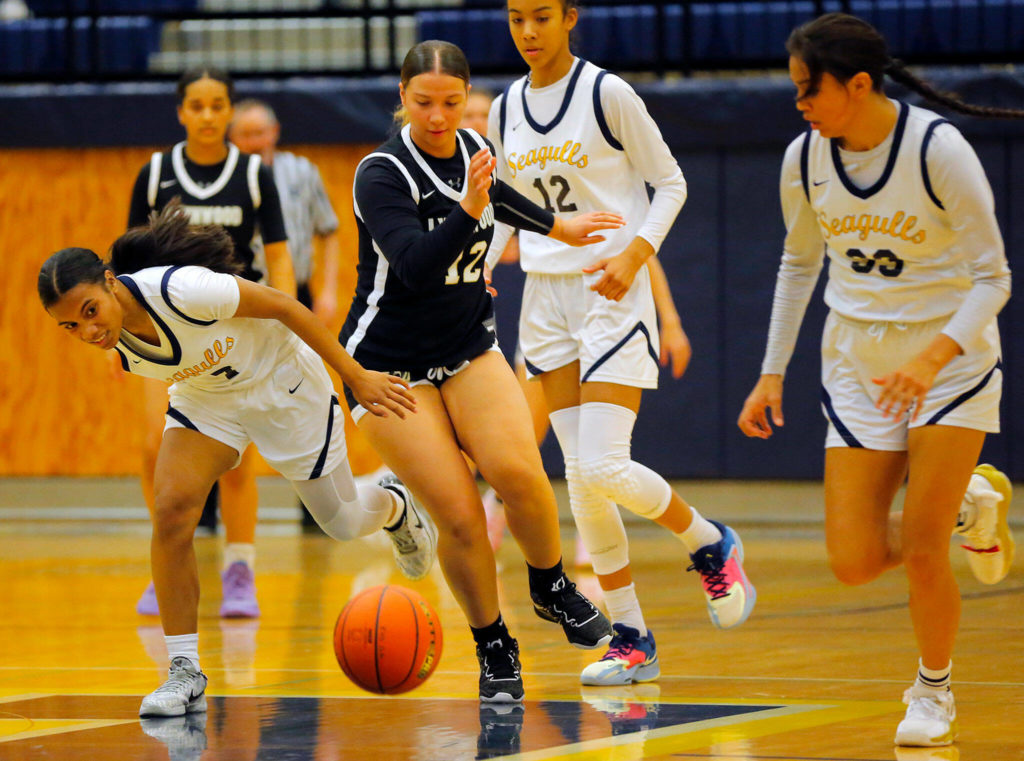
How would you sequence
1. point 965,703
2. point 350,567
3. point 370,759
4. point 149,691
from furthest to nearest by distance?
point 350,567
point 149,691
point 965,703
point 370,759

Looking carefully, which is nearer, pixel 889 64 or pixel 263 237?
pixel 889 64

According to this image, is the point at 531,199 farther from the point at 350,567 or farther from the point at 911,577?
the point at 350,567

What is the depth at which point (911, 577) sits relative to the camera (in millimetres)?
3711

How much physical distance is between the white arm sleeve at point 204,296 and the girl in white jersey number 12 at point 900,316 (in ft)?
5.03

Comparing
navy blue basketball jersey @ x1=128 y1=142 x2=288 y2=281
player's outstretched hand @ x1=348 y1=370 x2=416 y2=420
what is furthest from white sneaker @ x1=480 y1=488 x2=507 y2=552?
player's outstretched hand @ x1=348 y1=370 x2=416 y2=420

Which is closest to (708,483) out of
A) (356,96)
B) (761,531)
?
(761,531)

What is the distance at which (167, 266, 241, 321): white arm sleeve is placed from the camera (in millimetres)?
4062

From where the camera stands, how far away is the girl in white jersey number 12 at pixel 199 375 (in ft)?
12.9

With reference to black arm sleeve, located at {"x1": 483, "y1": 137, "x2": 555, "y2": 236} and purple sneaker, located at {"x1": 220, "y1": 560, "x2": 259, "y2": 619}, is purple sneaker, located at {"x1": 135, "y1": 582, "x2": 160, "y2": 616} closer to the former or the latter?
purple sneaker, located at {"x1": 220, "y1": 560, "x2": 259, "y2": 619}

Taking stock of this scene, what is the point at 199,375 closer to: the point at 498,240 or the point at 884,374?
the point at 498,240

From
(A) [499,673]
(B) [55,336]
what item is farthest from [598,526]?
(B) [55,336]

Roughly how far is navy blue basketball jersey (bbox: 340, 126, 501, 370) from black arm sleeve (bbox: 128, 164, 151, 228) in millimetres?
2064

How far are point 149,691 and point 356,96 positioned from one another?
283 inches

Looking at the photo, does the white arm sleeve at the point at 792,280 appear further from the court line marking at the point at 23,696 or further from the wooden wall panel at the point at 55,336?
the wooden wall panel at the point at 55,336
